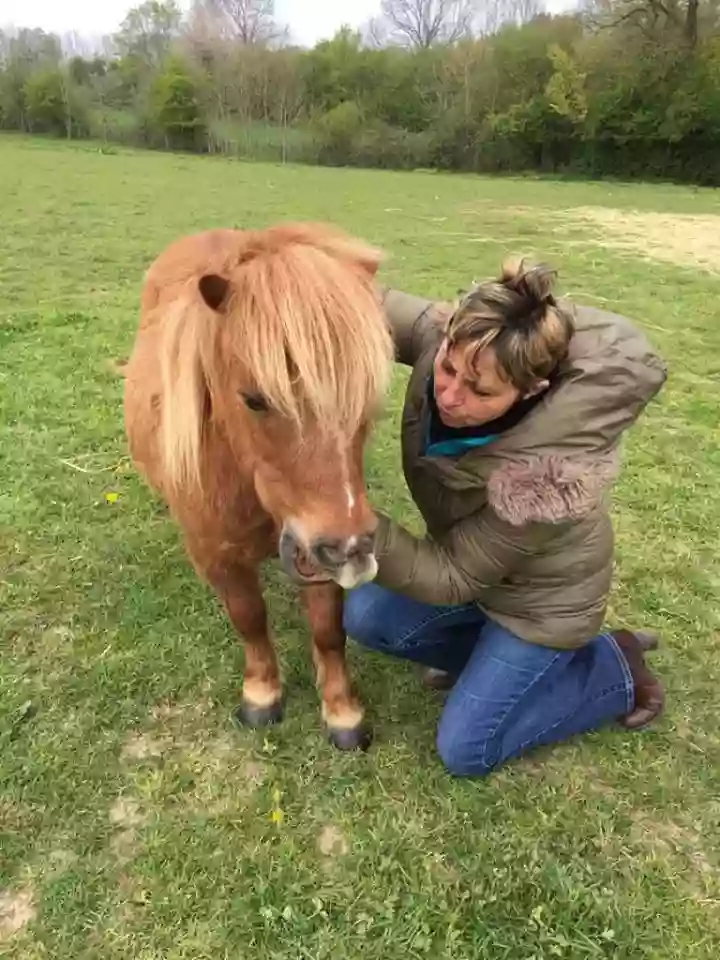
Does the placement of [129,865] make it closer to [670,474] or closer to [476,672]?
[476,672]

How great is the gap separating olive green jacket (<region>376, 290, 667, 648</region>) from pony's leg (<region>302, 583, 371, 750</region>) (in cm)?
31

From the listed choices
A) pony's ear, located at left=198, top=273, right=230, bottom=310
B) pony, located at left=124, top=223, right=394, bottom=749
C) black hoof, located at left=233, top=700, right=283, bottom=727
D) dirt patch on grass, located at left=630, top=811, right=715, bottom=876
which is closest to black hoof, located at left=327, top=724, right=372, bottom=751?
black hoof, located at left=233, top=700, right=283, bottom=727

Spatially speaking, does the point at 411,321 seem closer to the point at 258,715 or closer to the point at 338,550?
the point at 338,550

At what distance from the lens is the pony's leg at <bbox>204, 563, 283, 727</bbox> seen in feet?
8.29

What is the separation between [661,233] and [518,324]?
11.4 meters

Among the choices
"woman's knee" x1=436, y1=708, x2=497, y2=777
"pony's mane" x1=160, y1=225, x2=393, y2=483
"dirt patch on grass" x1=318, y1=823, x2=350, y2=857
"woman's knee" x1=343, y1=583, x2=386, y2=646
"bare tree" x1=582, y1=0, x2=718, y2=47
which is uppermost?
"bare tree" x1=582, y1=0, x2=718, y2=47

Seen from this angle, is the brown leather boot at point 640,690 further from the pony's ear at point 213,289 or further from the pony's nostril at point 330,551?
the pony's ear at point 213,289

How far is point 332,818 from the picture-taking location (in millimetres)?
2291

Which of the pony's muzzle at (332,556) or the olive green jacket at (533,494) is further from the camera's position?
the olive green jacket at (533,494)

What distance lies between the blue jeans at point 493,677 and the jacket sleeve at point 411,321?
76cm

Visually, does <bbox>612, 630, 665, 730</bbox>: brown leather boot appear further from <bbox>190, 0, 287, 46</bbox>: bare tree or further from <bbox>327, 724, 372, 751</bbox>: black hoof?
<bbox>190, 0, 287, 46</bbox>: bare tree

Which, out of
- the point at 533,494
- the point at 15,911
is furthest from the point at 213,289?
the point at 15,911

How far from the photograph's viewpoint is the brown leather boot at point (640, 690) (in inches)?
102

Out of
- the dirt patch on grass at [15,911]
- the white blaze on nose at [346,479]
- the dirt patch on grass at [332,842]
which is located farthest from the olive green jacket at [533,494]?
the dirt patch on grass at [15,911]
